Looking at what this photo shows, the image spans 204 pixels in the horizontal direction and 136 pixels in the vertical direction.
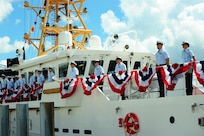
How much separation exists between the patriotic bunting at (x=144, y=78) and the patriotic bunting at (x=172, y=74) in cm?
44

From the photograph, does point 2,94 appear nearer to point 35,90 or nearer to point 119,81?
point 35,90

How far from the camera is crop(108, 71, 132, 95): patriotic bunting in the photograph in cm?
1077

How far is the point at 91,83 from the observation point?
1155cm

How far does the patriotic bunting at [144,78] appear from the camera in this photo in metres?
10.2

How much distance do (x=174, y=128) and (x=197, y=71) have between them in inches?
58.8

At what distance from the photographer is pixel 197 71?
358 inches

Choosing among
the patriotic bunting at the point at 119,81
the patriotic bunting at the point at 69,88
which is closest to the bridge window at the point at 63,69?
the patriotic bunting at the point at 69,88

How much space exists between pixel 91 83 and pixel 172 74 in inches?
113

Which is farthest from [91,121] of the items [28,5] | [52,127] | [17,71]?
[28,5]

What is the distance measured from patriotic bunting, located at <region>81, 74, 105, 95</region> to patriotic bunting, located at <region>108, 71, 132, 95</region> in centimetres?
53

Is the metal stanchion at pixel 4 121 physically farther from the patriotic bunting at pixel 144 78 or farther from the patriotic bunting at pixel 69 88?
the patriotic bunting at pixel 144 78

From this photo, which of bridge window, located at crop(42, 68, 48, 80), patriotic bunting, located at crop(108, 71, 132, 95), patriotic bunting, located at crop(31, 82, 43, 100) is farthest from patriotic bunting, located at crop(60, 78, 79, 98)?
bridge window, located at crop(42, 68, 48, 80)

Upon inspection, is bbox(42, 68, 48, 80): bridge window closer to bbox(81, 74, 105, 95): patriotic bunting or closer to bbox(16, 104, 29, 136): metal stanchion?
bbox(16, 104, 29, 136): metal stanchion

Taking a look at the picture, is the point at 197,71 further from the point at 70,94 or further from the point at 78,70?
the point at 78,70
